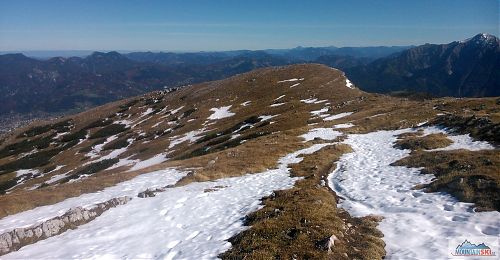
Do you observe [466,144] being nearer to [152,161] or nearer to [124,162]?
[152,161]

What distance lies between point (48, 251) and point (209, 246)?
9719 millimetres

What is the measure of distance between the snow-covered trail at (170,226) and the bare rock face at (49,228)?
78 centimetres

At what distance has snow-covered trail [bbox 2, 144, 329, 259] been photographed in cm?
Answer: 1964

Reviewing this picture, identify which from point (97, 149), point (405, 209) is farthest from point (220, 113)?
point (405, 209)

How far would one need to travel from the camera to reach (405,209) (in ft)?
69.8

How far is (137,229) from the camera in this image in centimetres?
2345

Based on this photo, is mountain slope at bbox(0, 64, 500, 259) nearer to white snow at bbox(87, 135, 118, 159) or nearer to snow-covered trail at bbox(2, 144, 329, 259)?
snow-covered trail at bbox(2, 144, 329, 259)

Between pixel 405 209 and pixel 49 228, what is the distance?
75.4 feet

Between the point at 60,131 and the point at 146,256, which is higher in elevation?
the point at 146,256

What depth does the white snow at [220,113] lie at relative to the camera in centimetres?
9938

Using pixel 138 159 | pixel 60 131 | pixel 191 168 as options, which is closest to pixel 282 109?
pixel 138 159

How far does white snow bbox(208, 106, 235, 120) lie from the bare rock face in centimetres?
7041

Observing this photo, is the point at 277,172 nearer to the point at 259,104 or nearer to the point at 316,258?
the point at 316,258

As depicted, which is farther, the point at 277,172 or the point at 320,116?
the point at 320,116
